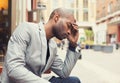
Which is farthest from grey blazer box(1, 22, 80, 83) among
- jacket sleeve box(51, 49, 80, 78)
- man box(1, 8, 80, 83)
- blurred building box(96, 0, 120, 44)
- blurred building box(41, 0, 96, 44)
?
blurred building box(41, 0, 96, 44)

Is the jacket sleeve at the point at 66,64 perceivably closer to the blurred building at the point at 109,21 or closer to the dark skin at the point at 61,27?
the dark skin at the point at 61,27

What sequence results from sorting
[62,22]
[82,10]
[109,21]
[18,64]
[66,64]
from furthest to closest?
[82,10] < [109,21] < [66,64] < [62,22] < [18,64]

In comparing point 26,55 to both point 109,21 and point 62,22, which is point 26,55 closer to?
point 62,22

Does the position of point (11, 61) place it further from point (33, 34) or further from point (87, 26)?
point (87, 26)

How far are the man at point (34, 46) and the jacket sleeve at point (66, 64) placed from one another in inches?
7.3

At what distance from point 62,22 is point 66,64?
0.57 metres

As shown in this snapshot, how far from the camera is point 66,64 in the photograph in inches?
125

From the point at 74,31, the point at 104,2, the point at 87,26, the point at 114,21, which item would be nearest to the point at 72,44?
the point at 74,31

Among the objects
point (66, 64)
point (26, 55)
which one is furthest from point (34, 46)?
point (66, 64)

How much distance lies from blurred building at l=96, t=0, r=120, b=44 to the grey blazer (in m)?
54.7

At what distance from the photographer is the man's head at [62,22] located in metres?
2.70

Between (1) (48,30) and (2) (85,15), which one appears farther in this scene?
(2) (85,15)

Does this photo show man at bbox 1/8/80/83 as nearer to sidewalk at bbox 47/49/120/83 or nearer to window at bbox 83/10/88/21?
sidewalk at bbox 47/49/120/83

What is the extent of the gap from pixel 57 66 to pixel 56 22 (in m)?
0.63
